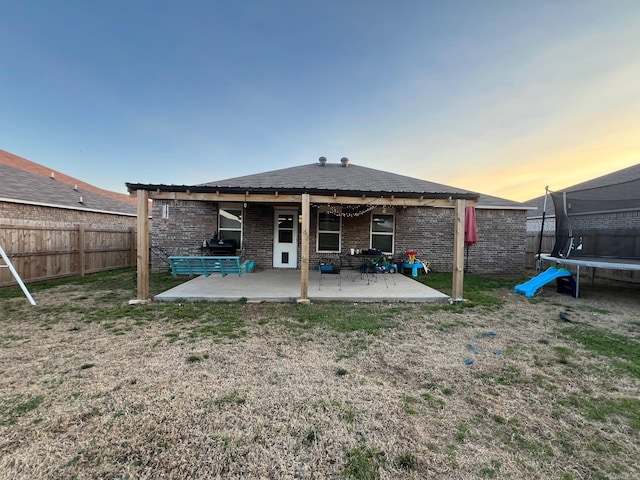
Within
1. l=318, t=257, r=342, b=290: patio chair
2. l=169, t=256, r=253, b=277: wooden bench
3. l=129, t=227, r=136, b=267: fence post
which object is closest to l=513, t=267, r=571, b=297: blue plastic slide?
l=318, t=257, r=342, b=290: patio chair

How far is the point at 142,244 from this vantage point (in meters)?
5.50

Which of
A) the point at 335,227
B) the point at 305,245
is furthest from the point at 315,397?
the point at 335,227

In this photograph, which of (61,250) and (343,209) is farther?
(343,209)

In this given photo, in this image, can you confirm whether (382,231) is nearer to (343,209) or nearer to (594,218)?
(343,209)

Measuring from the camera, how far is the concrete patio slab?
232 inches

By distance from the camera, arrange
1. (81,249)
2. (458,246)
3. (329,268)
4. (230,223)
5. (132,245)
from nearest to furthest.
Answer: (458,246) < (329,268) < (81,249) < (230,223) < (132,245)

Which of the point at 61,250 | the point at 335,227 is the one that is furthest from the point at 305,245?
the point at 61,250

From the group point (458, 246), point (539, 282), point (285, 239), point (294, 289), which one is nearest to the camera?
point (458, 246)

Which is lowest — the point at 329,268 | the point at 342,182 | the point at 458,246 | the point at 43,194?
the point at 329,268

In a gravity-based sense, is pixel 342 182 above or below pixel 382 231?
above

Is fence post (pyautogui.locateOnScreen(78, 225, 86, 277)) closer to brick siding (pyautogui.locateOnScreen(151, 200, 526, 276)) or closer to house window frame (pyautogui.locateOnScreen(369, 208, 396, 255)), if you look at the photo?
brick siding (pyautogui.locateOnScreen(151, 200, 526, 276))

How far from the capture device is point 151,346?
3.57m

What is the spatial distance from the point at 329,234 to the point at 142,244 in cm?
603

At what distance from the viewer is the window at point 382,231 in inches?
395
